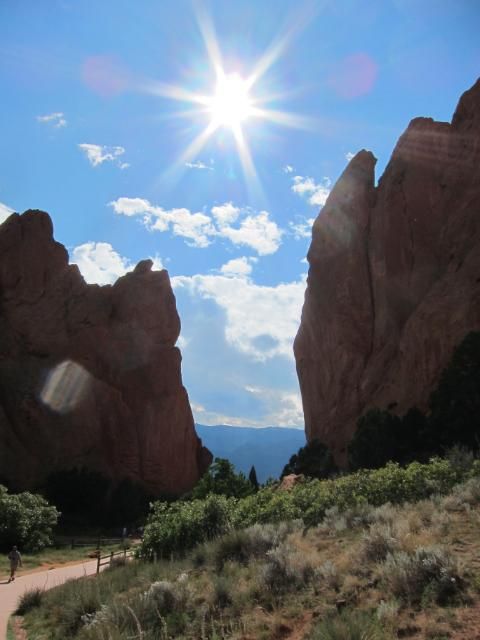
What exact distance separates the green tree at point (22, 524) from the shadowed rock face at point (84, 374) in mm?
22127

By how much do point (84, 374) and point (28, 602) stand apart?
54.4 meters

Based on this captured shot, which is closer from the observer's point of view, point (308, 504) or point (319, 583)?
point (319, 583)

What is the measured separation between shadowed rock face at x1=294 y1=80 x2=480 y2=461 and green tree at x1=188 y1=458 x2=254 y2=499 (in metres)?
16.9

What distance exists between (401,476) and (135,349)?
60179 mm

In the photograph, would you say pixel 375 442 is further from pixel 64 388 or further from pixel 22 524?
pixel 64 388

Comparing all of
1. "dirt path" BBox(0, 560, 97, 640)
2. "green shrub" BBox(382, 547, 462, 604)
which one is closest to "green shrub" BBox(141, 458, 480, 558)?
"dirt path" BBox(0, 560, 97, 640)

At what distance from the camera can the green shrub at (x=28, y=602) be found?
1391cm

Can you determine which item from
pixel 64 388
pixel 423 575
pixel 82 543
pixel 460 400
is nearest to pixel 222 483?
pixel 82 543

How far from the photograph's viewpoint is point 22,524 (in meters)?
33.3

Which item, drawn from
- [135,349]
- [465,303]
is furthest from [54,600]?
[135,349]

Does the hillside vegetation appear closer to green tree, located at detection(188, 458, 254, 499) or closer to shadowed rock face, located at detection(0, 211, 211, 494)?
green tree, located at detection(188, 458, 254, 499)

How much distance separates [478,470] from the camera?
14797mm

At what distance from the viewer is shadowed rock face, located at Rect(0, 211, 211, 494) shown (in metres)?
61.0

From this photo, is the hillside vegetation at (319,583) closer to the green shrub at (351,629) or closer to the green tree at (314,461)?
the green shrub at (351,629)
